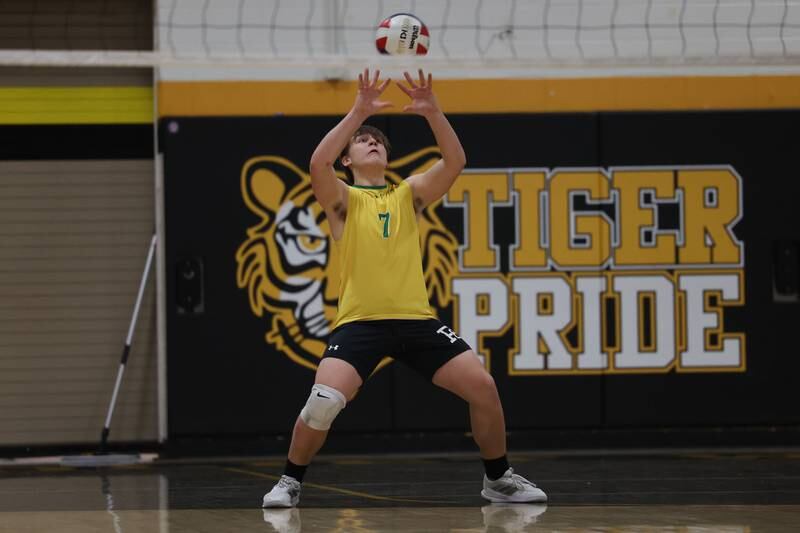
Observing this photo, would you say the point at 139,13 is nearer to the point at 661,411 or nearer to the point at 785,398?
the point at 661,411

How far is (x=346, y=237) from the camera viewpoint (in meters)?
6.74

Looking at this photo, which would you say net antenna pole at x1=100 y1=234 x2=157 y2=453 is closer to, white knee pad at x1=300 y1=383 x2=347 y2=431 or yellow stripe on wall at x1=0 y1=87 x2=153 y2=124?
yellow stripe on wall at x1=0 y1=87 x2=153 y2=124

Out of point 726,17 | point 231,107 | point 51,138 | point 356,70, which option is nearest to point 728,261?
point 726,17

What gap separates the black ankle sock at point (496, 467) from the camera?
22.3ft

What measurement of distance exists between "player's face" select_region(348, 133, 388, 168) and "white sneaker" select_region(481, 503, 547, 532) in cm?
192

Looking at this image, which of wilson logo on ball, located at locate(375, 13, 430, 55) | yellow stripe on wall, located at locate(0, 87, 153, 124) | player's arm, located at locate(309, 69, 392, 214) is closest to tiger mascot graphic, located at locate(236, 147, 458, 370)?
yellow stripe on wall, located at locate(0, 87, 153, 124)

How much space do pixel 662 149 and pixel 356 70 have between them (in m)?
2.67

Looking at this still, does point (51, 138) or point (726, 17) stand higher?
point (726, 17)

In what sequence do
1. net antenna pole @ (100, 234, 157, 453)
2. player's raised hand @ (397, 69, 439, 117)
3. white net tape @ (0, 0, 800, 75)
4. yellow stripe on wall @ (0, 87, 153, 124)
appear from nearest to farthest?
player's raised hand @ (397, 69, 439, 117) → net antenna pole @ (100, 234, 157, 453) → white net tape @ (0, 0, 800, 75) → yellow stripe on wall @ (0, 87, 153, 124)

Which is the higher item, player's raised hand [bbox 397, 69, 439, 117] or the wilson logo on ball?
the wilson logo on ball

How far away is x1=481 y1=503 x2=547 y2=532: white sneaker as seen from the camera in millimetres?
5926

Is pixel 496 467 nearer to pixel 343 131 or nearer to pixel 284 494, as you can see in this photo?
Answer: pixel 284 494

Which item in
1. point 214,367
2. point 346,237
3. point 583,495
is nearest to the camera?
point 346,237

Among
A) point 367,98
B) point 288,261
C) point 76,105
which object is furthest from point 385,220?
point 76,105
